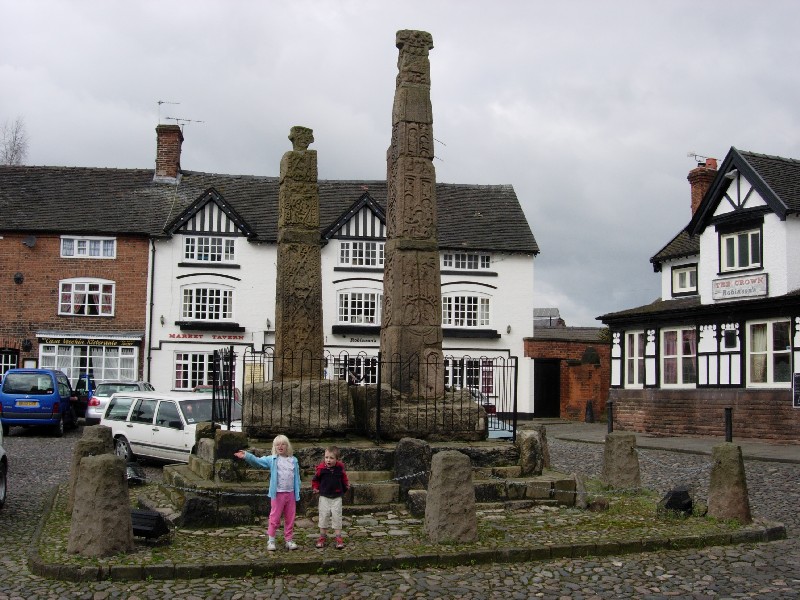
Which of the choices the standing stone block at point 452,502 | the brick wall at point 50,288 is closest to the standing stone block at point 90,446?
the standing stone block at point 452,502

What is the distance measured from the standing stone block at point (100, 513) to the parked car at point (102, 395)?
15432mm

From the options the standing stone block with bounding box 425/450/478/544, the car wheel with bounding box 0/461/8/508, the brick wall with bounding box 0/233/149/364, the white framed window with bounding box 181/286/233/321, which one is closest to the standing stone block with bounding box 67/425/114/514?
the car wheel with bounding box 0/461/8/508

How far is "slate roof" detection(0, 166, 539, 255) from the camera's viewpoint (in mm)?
34438

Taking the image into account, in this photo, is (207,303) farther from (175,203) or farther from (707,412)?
(707,412)

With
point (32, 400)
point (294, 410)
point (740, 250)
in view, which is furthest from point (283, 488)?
point (740, 250)

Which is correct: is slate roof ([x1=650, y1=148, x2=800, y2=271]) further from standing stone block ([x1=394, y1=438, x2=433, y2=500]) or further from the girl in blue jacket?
the girl in blue jacket

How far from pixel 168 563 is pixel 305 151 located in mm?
6405

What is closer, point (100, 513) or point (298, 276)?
point (100, 513)

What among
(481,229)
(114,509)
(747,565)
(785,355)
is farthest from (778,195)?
A: (114,509)

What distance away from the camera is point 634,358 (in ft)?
95.9

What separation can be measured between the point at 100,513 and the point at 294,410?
3.43m

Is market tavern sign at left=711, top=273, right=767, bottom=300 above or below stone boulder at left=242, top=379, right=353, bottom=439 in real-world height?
above

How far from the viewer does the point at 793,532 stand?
32.2 ft

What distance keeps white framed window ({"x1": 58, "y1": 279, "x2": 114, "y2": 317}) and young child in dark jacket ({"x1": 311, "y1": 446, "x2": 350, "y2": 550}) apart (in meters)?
27.2
